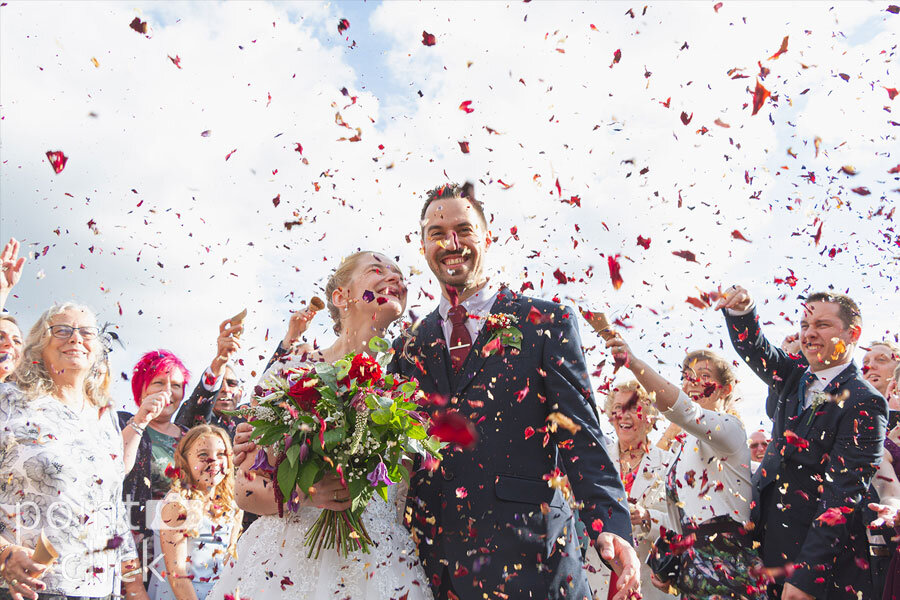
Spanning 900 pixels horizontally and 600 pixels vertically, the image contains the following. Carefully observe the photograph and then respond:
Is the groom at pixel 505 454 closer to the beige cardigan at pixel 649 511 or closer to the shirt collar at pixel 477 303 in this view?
the shirt collar at pixel 477 303

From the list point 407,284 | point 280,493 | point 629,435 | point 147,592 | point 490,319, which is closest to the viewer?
point 280,493

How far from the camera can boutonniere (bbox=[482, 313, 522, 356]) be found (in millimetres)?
3697

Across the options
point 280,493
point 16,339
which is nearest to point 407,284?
point 280,493

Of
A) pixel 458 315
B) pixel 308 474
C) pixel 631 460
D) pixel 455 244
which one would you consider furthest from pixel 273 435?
pixel 631 460

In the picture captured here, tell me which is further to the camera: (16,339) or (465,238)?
(16,339)

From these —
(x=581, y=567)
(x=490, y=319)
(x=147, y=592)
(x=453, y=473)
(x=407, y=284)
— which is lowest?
(x=147, y=592)

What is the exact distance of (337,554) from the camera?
361cm

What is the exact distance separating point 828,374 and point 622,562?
307cm

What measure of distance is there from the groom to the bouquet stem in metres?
0.30

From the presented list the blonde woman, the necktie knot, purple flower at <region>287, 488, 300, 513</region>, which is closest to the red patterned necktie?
the necktie knot

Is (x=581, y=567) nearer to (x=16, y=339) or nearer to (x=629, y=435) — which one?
(x=629, y=435)

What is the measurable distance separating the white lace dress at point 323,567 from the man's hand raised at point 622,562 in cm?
101

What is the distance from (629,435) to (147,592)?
185 inches

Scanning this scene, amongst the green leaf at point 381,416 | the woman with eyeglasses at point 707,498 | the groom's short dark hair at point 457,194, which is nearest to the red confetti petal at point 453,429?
the green leaf at point 381,416
